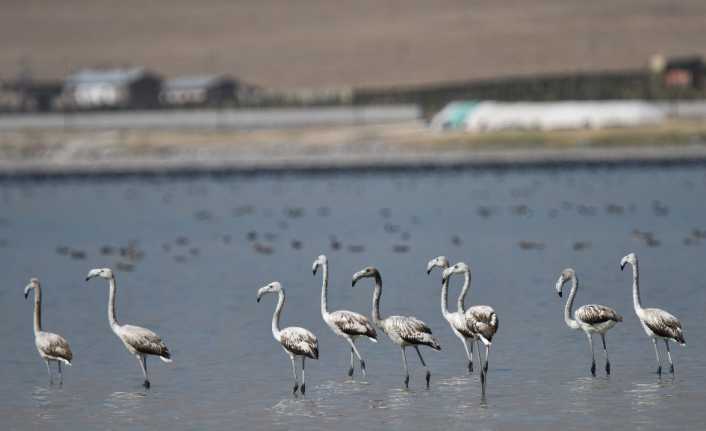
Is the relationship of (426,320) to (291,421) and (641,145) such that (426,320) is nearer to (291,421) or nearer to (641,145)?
(291,421)

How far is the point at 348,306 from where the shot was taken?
3606 cm

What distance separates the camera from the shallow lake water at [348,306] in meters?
23.2

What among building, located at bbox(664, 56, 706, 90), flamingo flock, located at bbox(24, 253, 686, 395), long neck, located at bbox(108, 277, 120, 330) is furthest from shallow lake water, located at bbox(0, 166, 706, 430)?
building, located at bbox(664, 56, 706, 90)

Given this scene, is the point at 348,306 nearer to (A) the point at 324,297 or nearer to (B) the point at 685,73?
(A) the point at 324,297

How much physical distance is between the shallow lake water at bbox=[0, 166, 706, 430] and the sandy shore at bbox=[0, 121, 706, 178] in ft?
108

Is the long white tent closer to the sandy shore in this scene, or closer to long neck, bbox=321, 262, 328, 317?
the sandy shore

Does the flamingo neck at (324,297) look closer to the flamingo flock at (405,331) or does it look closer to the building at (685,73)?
the flamingo flock at (405,331)

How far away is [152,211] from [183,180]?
30.3 m

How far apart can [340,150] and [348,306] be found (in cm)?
9539

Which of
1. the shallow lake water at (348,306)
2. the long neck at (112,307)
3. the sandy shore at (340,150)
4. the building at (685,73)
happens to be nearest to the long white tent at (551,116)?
the sandy shore at (340,150)

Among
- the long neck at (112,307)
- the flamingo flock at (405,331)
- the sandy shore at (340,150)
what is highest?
the sandy shore at (340,150)

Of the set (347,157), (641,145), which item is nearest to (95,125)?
(347,157)

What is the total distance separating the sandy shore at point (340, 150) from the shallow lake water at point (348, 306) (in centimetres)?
3282

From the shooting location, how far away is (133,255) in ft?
170
